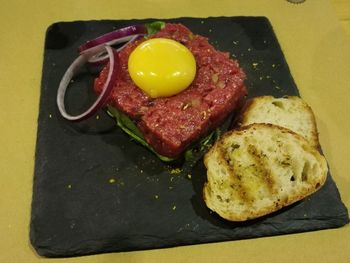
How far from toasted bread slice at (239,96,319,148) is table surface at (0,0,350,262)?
1.26ft

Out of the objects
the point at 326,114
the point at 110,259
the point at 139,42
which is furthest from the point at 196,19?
the point at 110,259

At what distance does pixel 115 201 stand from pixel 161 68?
1055 mm

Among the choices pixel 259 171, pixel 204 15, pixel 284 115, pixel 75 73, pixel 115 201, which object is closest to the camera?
pixel 259 171

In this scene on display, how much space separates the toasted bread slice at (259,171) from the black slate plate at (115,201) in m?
0.18

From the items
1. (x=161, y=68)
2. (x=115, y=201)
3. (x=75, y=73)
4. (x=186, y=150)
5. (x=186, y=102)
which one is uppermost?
(x=161, y=68)

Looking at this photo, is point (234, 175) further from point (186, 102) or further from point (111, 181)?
point (111, 181)

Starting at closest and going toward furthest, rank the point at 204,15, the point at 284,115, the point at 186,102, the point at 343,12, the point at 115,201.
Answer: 1. the point at 115,201
2. the point at 186,102
3. the point at 284,115
4. the point at 204,15
5. the point at 343,12

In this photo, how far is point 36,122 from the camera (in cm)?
356

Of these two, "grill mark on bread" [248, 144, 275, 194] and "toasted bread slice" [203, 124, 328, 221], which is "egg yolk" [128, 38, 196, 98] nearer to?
"toasted bread slice" [203, 124, 328, 221]

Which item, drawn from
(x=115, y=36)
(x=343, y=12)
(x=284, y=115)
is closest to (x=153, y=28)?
(x=115, y=36)

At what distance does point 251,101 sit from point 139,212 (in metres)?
1.28

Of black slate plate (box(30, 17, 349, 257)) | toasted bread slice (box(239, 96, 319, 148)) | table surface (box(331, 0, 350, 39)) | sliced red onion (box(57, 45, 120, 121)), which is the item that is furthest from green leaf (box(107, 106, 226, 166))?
table surface (box(331, 0, 350, 39))

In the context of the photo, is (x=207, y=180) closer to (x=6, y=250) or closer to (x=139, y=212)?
(x=139, y=212)

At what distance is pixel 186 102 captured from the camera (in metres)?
3.18
